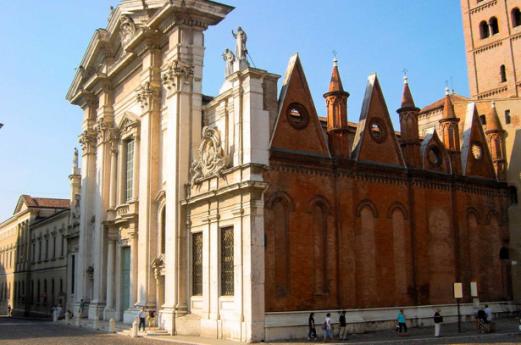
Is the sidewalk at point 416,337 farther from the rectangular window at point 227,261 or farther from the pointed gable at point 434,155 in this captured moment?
the pointed gable at point 434,155

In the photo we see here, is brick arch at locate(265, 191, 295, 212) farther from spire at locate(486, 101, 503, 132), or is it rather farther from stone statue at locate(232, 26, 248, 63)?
spire at locate(486, 101, 503, 132)

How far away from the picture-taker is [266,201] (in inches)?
854

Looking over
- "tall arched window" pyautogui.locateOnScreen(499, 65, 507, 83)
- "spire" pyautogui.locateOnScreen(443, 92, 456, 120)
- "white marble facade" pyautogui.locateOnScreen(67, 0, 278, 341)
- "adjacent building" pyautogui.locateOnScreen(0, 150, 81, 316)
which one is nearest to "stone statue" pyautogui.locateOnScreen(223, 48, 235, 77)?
"white marble facade" pyautogui.locateOnScreen(67, 0, 278, 341)

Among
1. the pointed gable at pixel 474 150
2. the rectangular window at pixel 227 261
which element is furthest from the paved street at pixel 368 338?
the pointed gable at pixel 474 150

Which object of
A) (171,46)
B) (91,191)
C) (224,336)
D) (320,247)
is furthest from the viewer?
(91,191)

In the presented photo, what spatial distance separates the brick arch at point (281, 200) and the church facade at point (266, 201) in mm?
60

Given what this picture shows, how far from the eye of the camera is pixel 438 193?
2789 centimetres

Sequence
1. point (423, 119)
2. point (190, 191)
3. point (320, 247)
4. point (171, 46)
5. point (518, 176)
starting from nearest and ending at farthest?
point (320, 247), point (190, 191), point (171, 46), point (518, 176), point (423, 119)

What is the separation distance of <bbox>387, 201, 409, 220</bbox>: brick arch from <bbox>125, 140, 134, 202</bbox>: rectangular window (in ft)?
42.2

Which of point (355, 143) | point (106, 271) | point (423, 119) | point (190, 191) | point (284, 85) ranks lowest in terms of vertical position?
point (106, 271)

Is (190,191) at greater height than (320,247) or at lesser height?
greater

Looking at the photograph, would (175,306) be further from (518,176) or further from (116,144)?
(518,176)

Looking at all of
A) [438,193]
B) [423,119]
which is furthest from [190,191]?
[423,119]

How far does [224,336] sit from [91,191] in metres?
17.3
